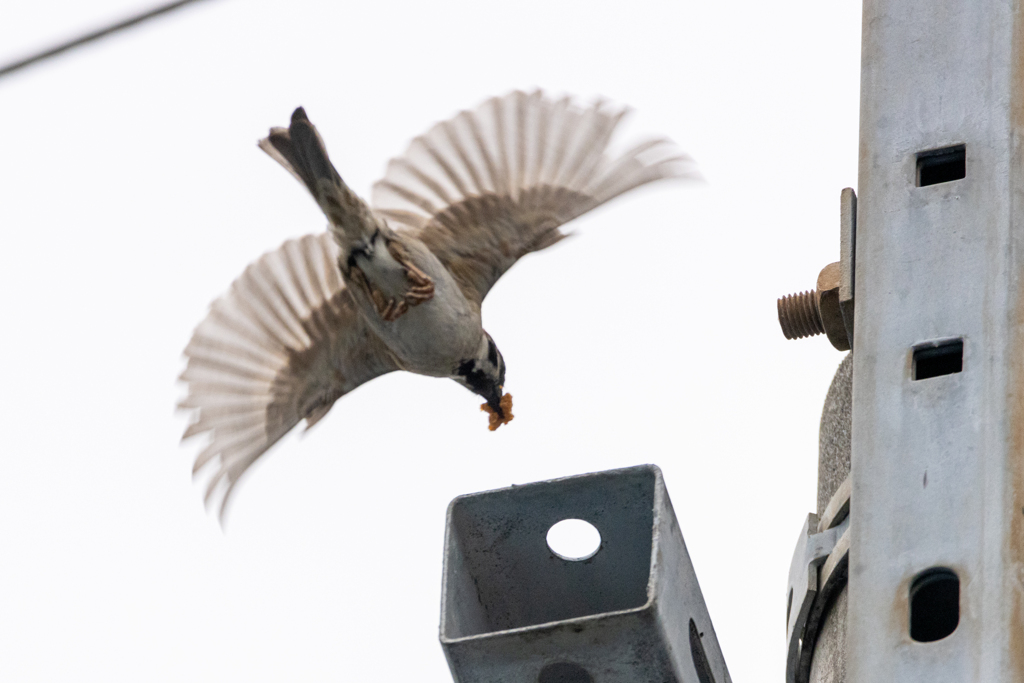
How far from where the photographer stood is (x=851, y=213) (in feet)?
8.40

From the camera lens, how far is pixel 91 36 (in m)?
2.60

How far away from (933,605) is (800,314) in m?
1.45

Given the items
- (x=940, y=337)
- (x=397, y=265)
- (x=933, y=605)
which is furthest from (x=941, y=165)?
(x=397, y=265)

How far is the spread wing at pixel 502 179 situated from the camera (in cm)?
556

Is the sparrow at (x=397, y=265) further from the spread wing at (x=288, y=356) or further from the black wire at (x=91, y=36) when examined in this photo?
the black wire at (x=91, y=36)

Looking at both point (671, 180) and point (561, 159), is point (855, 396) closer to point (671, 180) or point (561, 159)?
point (671, 180)

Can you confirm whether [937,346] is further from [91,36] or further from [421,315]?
[421,315]

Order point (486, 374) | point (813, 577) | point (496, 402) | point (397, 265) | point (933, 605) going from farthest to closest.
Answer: point (496, 402)
point (486, 374)
point (397, 265)
point (813, 577)
point (933, 605)

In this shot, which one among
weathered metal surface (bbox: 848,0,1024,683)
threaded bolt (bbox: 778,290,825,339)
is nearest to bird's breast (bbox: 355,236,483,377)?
threaded bolt (bbox: 778,290,825,339)

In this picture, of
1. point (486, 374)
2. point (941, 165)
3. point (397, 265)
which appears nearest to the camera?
point (941, 165)

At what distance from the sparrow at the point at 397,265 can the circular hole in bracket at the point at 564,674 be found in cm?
302

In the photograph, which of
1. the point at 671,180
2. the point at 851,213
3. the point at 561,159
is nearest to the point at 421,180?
the point at 561,159

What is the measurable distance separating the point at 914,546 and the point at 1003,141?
60 cm

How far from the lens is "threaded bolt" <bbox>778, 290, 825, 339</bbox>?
3461 millimetres
